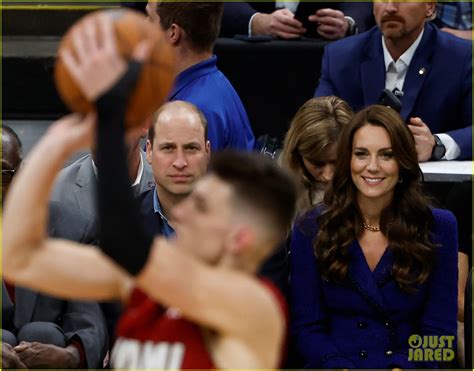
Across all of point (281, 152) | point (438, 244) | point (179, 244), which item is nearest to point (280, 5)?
point (281, 152)

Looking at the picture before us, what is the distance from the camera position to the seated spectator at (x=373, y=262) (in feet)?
13.9

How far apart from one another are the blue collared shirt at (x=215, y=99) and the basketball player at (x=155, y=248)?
2368 mm

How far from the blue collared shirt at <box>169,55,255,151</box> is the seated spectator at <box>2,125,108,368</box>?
83 centimetres

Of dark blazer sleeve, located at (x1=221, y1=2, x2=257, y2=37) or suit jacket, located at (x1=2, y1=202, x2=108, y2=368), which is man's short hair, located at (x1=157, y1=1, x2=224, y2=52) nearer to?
suit jacket, located at (x1=2, y1=202, x2=108, y2=368)

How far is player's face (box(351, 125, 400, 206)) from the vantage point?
428 centimetres

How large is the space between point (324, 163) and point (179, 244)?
7.55 ft

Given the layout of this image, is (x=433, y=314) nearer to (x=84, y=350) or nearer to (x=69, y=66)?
(x=84, y=350)

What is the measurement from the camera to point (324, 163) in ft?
15.4

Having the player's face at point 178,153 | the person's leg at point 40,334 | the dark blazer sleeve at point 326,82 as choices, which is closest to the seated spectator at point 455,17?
the dark blazer sleeve at point 326,82

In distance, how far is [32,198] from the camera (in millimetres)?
2334

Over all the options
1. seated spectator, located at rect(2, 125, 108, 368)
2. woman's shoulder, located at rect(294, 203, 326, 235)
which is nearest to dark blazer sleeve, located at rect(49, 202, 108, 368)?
seated spectator, located at rect(2, 125, 108, 368)

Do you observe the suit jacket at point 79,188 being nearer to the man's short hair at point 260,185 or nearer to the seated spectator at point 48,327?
the seated spectator at point 48,327

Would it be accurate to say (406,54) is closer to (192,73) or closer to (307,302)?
(192,73)

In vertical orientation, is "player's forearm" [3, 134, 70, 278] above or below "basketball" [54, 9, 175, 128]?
below
